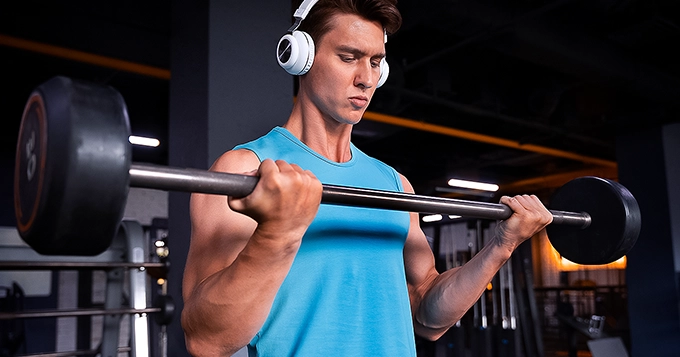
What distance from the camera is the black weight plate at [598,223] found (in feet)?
4.25

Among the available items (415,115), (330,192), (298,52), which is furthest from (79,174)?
(415,115)

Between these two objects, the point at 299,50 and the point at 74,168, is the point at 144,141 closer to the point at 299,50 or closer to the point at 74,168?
the point at 299,50

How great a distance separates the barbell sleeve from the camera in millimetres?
742

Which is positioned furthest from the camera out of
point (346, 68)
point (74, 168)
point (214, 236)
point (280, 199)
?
point (346, 68)

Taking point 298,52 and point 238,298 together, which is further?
point 298,52

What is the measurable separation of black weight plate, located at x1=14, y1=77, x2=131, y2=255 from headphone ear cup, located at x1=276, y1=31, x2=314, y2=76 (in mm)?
574

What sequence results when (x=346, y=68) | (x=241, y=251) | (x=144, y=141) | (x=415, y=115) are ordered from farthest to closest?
(x=144, y=141), (x=415, y=115), (x=346, y=68), (x=241, y=251)

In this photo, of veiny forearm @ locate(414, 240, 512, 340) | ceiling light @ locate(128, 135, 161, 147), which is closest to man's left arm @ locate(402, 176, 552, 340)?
veiny forearm @ locate(414, 240, 512, 340)

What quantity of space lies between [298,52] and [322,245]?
1.41 ft

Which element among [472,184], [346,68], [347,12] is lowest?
[346,68]

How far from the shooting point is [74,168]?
64 cm

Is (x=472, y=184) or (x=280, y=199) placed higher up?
(x=472, y=184)

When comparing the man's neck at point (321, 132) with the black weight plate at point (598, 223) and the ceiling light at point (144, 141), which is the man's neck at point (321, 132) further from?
the ceiling light at point (144, 141)

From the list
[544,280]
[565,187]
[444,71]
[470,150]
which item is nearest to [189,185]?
[565,187]
